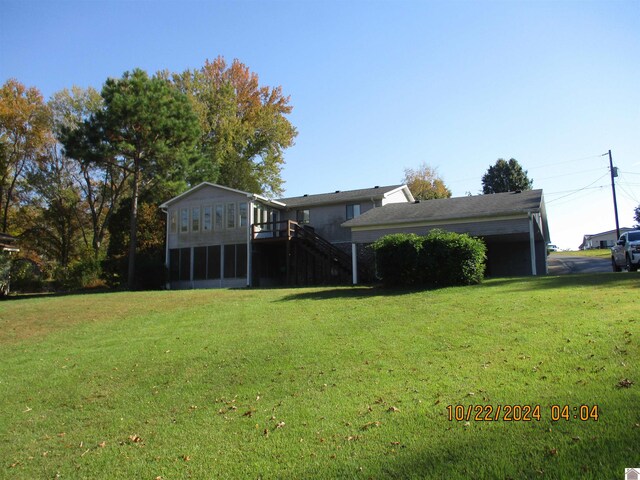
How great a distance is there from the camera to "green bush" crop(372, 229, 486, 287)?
622 inches

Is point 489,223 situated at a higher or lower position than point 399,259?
higher

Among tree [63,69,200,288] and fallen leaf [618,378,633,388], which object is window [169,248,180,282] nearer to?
tree [63,69,200,288]

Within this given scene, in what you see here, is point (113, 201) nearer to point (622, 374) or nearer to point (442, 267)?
point (442, 267)

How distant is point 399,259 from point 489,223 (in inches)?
235

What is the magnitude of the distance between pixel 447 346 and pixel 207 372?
3946mm

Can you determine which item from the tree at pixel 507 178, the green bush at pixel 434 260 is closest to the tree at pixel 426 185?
the tree at pixel 507 178

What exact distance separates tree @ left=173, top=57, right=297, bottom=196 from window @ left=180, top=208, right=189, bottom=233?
8.85 meters

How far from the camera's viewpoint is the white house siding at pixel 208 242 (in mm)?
27656

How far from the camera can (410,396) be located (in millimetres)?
5496

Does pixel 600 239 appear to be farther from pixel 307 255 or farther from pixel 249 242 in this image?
pixel 249 242

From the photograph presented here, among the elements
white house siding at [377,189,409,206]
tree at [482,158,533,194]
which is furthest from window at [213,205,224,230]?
tree at [482,158,533,194]

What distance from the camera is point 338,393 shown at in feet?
19.4

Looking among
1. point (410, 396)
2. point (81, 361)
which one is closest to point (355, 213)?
point (81, 361)

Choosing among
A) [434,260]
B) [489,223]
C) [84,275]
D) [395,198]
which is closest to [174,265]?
[84,275]
